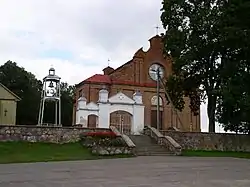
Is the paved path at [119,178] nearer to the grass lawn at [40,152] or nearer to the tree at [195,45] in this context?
the grass lawn at [40,152]

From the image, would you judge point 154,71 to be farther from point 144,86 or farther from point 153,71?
point 144,86

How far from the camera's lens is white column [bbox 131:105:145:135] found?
33.8 metres

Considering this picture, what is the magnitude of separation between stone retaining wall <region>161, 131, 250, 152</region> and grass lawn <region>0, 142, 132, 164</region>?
768 cm

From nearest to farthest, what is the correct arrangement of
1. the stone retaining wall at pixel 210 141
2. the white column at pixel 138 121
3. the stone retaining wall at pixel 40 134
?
the stone retaining wall at pixel 40 134, the stone retaining wall at pixel 210 141, the white column at pixel 138 121

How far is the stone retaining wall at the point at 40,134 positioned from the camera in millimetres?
27469

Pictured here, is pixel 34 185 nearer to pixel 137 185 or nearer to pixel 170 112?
pixel 137 185

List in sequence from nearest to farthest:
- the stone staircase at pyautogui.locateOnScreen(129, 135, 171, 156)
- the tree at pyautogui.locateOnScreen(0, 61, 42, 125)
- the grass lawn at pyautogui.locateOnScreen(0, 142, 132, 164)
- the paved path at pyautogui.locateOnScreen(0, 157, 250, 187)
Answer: the paved path at pyautogui.locateOnScreen(0, 157, 250, 187)
the grass lawn at pyautogui.locateOnScreen(0, 142, 132, 164)
the stone staircase at pyautogui.locateOnScreen(129, 135, 171, 156)
the tree at pyautogui.locateOnScreen(0, 61, 42, 125)

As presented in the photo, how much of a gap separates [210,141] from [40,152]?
1318 centimetres

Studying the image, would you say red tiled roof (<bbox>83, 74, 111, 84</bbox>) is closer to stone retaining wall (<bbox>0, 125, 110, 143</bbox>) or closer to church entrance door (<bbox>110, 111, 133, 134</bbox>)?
church entrance door (<bbox>110, 111, 133, 134</bbox>)

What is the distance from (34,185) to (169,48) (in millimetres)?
23614

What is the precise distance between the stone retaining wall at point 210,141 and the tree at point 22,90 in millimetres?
33453

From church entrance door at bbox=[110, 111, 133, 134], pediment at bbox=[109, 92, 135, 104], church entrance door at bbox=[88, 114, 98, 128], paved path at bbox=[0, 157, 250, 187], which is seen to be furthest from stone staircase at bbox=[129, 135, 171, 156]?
paved path at bbox=[0, 157, 250, 187]

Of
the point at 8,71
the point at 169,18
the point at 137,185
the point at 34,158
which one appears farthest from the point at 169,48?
the point at 8,71

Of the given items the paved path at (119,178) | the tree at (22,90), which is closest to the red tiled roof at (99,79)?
the tree at (22,90)
